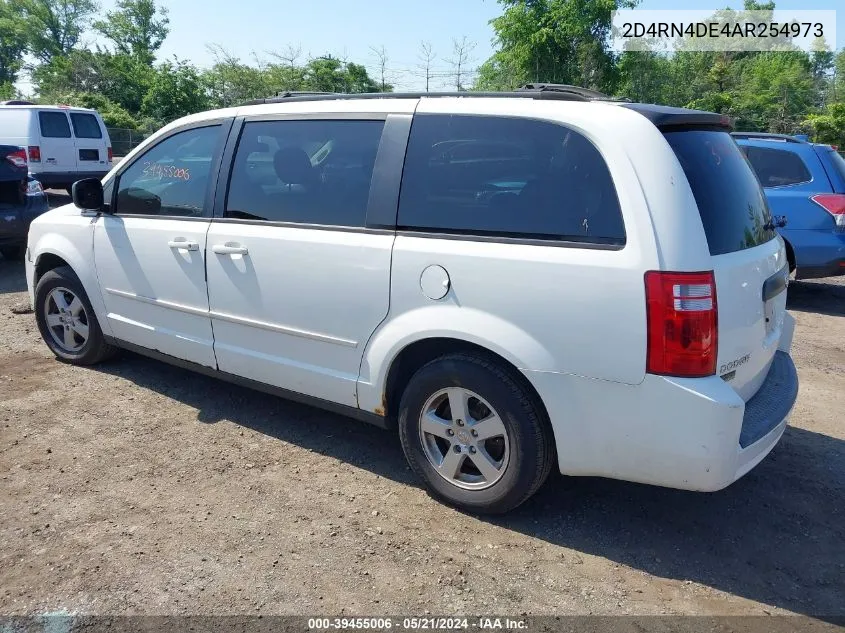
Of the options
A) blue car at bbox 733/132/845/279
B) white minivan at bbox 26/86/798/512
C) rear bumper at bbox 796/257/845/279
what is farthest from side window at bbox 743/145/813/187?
white minivan at bbox 26/86/798/512

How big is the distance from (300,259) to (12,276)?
6690mm

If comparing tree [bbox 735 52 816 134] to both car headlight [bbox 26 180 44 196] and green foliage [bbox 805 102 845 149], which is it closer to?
green foliage [bbox 805 102 845 149]

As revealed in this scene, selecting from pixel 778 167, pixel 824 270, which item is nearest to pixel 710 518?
pixel 824 270

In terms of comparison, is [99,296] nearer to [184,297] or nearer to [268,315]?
[184,297]

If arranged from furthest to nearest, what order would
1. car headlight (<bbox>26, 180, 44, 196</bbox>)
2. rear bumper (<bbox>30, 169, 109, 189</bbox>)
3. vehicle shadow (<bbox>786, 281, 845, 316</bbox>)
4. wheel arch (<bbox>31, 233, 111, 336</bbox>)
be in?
rear bumper (<bbox>30, 169, 109, 189</bbox>), car headlight (<bbox>26, 180, 44, 196</bbox>), vehicle shadow (<bbox>786, 281, 845, 316</bbox>), wheel arch (<bbox>31, 233, 111, 336</bbox>)

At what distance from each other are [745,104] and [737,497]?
4332 centimetres

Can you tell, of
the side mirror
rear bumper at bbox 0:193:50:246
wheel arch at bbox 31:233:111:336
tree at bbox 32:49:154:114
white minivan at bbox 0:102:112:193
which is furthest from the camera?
tree at bbox 32:49:154:114

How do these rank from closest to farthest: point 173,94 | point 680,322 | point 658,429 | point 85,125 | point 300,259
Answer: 1. point 680,322
2. point 658,429
3. point 300,259
4. point 85,125
5. point 173,94

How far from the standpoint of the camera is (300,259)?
12.3 ft

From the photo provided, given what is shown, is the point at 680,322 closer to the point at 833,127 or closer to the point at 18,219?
the point at 18,219

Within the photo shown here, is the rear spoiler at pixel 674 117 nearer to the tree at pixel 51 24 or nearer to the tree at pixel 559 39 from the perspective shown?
the tree at pixel 559 39

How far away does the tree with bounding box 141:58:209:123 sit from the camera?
125 ft

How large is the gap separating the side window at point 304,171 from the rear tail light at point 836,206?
19.7 feet

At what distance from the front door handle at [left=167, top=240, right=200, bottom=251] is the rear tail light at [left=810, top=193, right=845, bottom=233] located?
6.55 meters
